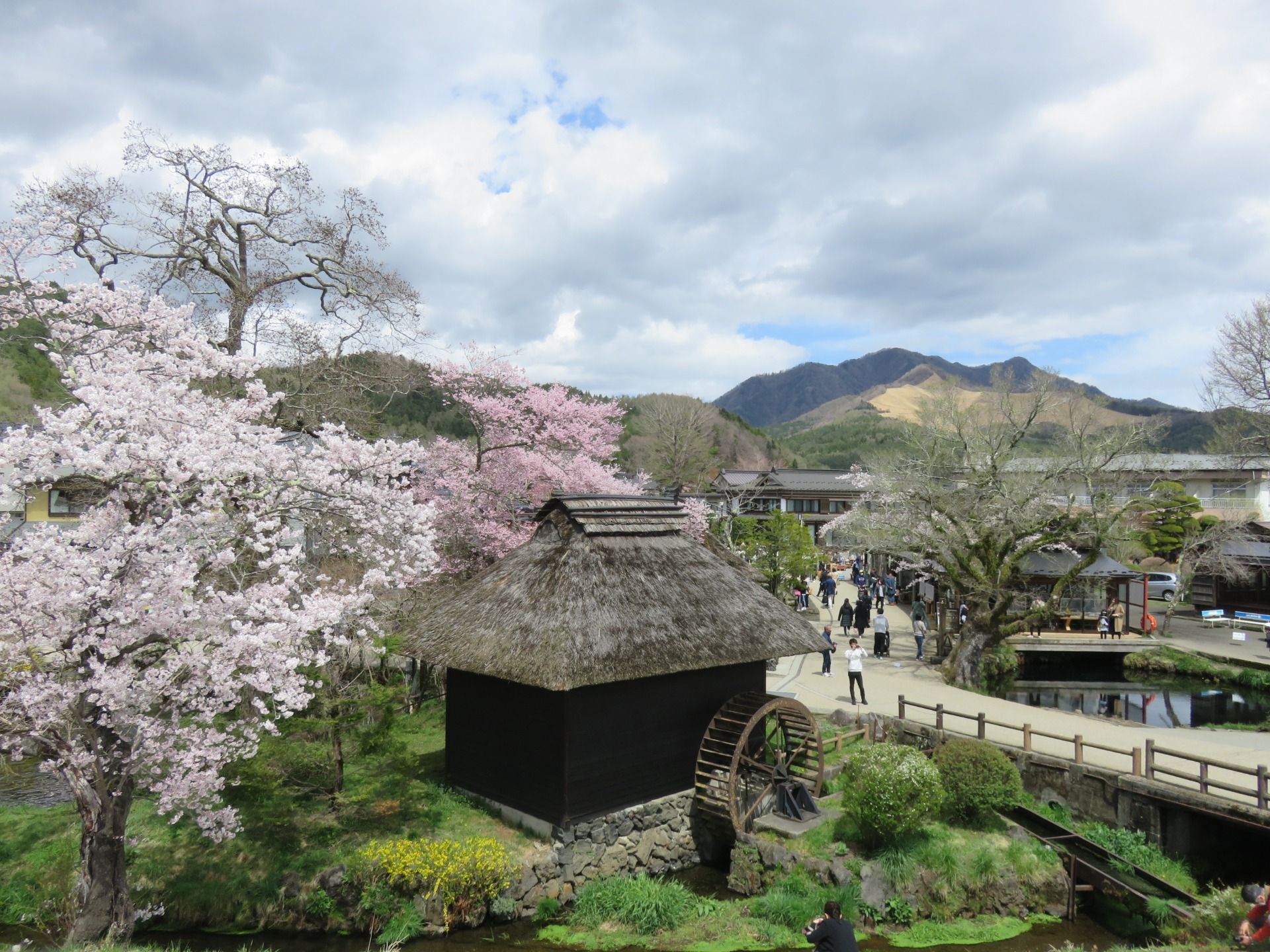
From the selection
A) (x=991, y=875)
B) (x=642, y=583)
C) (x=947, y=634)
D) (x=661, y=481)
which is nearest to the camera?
(x=991, y=875)

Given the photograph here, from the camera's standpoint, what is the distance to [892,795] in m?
12.7

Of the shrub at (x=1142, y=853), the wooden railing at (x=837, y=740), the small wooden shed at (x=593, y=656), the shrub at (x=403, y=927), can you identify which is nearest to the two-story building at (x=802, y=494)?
the wooden railing at (x=837, y=740)

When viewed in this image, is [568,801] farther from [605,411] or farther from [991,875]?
[605,411]

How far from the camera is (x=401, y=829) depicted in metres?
13.1

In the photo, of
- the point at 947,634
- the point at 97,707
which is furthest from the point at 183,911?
the point at 947,634

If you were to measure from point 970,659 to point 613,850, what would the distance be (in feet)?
49.3

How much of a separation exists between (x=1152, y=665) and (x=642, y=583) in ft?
77.6

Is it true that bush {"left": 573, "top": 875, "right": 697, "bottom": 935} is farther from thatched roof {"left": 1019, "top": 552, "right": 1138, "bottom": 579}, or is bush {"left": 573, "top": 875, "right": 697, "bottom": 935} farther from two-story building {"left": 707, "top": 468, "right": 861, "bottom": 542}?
two-story building {"left": 707, "top": 468, "right": 861, "bottom": 542}

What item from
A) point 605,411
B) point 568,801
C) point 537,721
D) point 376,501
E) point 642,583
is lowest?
point 568,801

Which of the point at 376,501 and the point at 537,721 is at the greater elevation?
the point at 376,501

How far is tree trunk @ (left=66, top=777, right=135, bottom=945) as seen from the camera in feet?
31.3

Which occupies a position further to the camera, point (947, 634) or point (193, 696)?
point (947, 634)

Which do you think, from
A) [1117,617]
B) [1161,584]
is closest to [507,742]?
[1117,617]

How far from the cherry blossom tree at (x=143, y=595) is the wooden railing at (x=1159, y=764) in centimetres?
1314
